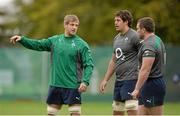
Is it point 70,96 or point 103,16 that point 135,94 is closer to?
point 70,96

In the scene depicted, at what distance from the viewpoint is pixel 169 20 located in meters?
32.5

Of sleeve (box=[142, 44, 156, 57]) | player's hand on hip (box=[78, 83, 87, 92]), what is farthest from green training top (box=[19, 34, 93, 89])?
sleeve (box=[142, 44, 156, 57])

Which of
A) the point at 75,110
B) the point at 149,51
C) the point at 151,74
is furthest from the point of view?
the point at 75,110

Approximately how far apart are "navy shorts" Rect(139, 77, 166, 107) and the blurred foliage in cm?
2007

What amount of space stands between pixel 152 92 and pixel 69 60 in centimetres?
168

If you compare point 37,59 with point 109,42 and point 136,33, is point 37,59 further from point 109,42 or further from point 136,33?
point 136,33

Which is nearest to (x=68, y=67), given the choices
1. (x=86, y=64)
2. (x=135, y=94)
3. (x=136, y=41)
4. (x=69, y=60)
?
(x=69, y=60)

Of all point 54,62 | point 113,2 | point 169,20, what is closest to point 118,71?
point 54,62

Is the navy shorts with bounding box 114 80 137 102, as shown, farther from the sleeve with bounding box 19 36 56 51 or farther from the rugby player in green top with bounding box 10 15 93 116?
the sleeve with bounding box 19 36 56 51

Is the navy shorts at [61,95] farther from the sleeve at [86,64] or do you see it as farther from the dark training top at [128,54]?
the dark training top at [128,54]

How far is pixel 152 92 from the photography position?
38.2 ft

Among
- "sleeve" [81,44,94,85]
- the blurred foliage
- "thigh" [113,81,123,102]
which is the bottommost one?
"thigh" [113,81,123,102]

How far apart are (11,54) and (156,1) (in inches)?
346

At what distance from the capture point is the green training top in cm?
1241
